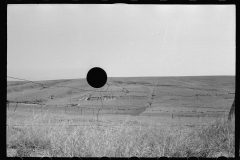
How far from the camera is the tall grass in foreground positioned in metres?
3.85

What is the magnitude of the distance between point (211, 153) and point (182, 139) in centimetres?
70

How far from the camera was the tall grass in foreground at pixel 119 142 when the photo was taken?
3.85 meters

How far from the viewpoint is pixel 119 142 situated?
394 centimetres

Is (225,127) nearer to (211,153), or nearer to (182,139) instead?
(211,153)

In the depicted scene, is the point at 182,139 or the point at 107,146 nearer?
the point at 107,146
